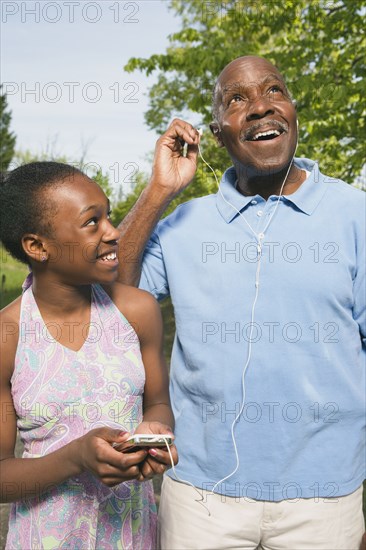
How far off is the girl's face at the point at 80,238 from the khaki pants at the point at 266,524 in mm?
801

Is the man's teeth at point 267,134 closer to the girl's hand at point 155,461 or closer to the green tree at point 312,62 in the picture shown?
the girl's hand at point 155,461

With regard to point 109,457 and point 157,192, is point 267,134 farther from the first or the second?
point 109,457

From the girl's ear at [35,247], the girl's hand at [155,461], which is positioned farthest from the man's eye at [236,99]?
the girl's hand at [155,461]

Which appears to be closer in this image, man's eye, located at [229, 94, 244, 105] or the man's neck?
the man's neck

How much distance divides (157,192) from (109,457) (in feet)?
3.52

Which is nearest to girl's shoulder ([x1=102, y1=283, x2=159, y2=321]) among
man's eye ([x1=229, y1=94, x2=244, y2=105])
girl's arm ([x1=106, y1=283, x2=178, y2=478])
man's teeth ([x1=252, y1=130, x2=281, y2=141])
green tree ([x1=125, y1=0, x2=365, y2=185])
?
girl's arm ([x1=106, y1=283, x2=178, y2=478])

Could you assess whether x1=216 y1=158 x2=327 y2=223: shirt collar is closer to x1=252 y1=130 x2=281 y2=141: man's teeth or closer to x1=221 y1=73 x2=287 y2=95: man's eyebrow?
x1=252 y1=130 x2=281 y2=141: man's teeth

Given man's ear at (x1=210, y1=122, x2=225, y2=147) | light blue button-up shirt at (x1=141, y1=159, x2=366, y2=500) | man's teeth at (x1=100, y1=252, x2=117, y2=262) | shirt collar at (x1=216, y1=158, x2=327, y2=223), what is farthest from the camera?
man's ear at (x1=210, y1=122, x2=225, y2=147)

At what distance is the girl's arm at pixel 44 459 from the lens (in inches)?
65.7

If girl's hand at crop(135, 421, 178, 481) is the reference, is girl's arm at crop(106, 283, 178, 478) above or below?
above

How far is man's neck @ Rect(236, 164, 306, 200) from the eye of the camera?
7.74ft

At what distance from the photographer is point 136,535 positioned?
2090 millimetres

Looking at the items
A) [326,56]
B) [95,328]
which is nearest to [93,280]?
[95,328]

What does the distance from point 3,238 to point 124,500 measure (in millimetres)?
871
